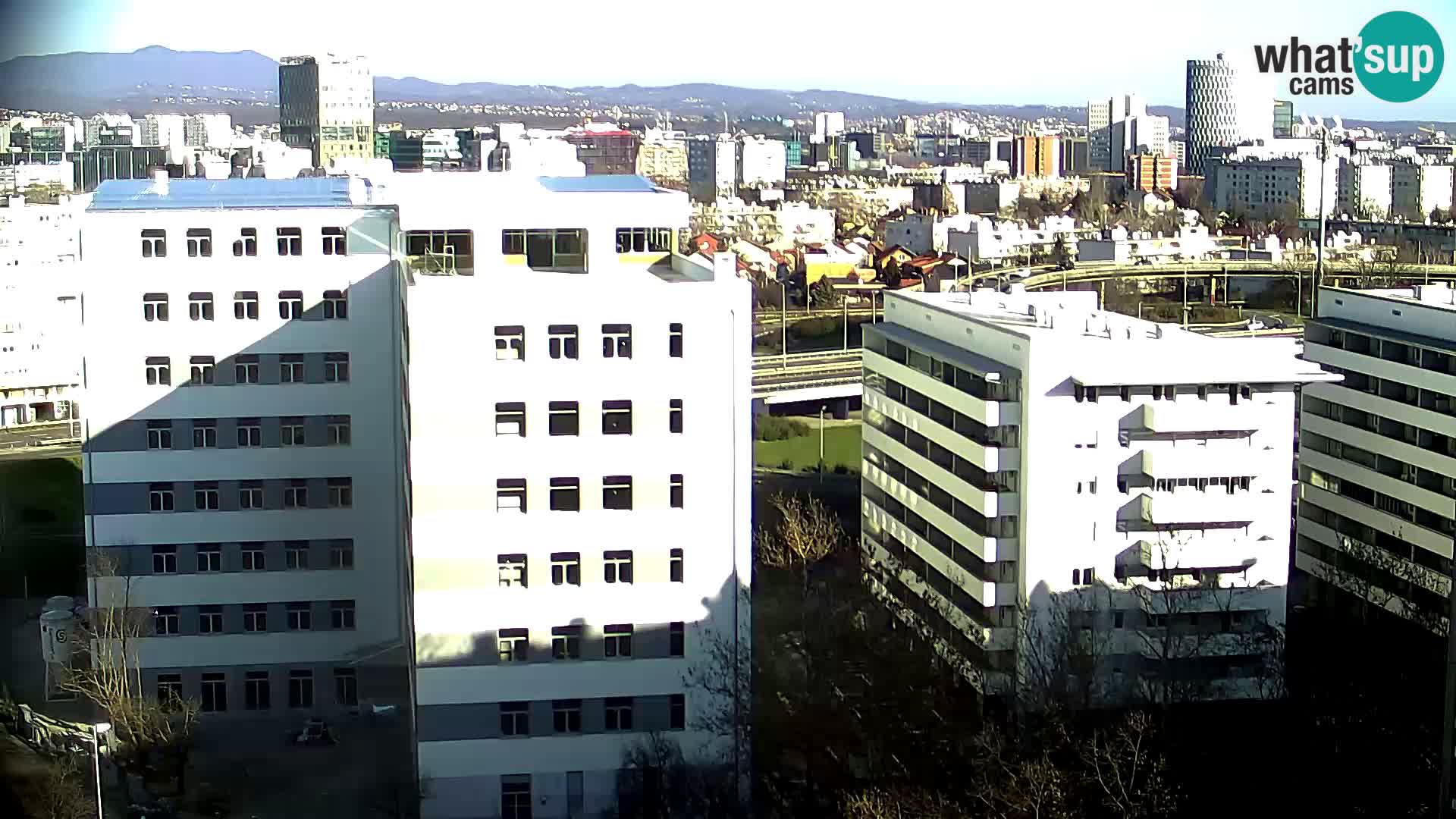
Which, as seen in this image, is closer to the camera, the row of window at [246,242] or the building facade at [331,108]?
the row of window at [246,242]

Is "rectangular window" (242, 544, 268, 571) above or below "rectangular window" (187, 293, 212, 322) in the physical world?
below

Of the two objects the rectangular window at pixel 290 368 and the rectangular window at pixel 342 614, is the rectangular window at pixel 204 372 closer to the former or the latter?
the rectangular window at pixel 290 368

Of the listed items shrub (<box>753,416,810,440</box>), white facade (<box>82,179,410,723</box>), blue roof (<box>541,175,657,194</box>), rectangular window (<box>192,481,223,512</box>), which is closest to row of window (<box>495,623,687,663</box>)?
white facade (<box>82,179,410,723</box>)

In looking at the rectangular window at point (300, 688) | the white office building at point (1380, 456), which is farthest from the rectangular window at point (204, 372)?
the white office building at point (1380, 456)

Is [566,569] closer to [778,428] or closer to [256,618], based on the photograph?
[256,618]

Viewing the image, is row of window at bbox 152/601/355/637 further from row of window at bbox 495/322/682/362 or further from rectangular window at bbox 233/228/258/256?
row of window at bbox 495/322/682/362

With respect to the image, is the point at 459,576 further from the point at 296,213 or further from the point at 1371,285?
the point at 1371,285

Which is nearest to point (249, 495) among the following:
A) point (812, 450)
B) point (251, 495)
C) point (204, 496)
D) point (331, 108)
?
point (251, 495)
